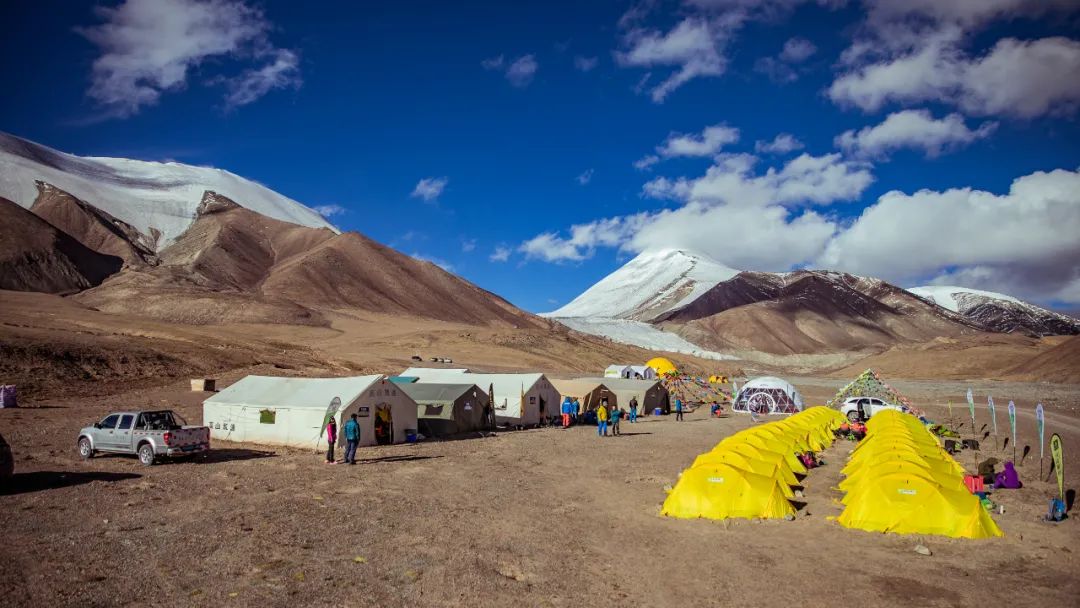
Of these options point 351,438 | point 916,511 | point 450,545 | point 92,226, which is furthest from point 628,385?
point 92,226

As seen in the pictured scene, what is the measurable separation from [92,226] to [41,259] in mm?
35942

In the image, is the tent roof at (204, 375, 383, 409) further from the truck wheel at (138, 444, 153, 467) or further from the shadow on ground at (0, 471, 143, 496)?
the shadow on ground at (0, 471, 143, 496)

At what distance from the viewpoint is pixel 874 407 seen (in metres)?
34.8

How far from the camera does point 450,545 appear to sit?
10.9 metres

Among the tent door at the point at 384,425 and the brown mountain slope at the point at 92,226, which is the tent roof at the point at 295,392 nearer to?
the tent door at the point at 384,425

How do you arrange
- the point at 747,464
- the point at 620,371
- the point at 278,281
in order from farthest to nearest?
1. the point at 278,281
2. the point at 620,371
3. the point at 747,464

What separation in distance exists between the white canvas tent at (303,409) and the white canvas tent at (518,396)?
23.4ft

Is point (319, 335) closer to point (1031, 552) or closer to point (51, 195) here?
point (1031, 552)

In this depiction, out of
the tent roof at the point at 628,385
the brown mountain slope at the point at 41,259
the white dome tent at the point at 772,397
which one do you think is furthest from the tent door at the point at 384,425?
the brown mountain slope at the point at 41,259

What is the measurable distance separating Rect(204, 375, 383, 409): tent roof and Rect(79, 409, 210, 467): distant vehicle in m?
4.28

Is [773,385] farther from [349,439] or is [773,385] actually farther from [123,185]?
[123,185]

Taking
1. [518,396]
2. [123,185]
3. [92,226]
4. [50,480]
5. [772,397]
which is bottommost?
[50,480]

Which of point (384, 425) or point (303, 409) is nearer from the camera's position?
point (303, 409)

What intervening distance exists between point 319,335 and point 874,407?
65601 millimetres
